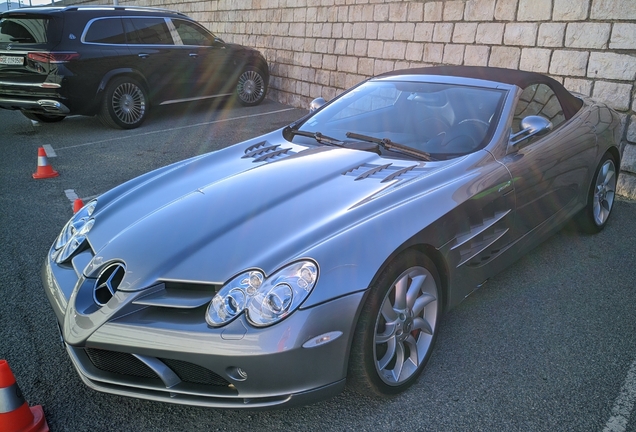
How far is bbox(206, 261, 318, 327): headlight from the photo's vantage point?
7.39 feet

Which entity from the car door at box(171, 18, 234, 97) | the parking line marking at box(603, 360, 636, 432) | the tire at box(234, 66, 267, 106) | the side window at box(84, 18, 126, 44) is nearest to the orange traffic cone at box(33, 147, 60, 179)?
the side window at box(84, 18, 126, 44)

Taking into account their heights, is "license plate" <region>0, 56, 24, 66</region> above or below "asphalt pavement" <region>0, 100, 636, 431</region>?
above

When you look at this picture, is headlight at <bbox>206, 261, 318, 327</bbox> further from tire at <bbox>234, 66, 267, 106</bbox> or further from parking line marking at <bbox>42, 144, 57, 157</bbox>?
tire at <bbox>234, 66, 267, 106</bbox>

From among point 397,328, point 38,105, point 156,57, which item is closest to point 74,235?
point 397,328

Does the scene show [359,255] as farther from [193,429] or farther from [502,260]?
[502,260]

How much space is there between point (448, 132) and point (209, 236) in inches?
72.3

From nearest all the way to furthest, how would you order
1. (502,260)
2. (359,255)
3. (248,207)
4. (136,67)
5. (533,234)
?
(359,255), (248,207), (502,260), (533,234), (136,67)

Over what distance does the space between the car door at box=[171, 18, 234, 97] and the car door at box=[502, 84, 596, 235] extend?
7.57m

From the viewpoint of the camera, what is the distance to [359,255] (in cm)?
244

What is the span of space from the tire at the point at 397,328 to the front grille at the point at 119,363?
90 centimetres

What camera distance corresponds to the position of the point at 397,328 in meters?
2.66

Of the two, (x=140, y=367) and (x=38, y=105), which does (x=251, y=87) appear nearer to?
(x=38, y=105)

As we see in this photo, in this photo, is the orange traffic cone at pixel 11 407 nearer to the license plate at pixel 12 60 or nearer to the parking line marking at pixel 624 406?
the parking line marking at pixel 624 406

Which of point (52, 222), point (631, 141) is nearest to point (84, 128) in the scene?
point (52, 222)
